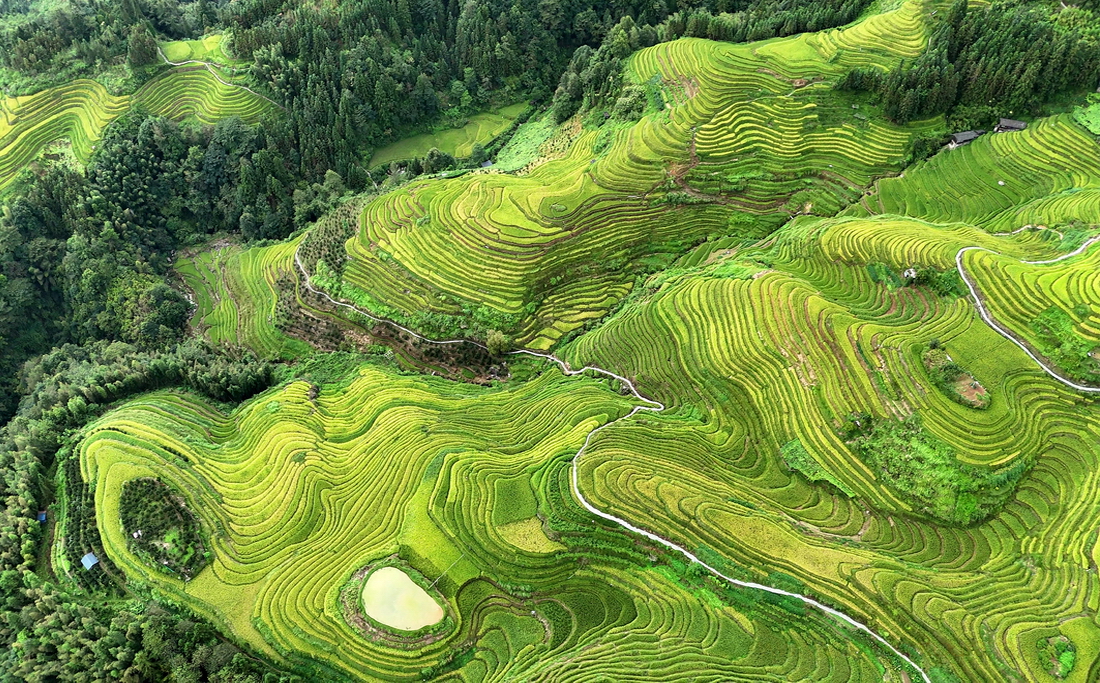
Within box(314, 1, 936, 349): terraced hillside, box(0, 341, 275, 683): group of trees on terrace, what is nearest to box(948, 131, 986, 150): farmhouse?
box(314, 1, 936, 349): terraced hillside

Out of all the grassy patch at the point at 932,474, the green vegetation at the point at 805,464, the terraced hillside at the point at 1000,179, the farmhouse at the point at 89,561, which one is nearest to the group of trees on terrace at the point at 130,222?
the farmhouse at the point at 89,561

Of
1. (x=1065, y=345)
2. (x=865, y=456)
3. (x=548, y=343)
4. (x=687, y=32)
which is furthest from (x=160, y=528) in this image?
(x=687, y=32)

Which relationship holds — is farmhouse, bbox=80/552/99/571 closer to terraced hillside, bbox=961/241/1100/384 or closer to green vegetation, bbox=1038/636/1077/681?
green vegetation, bbox=1038/636/1077/681

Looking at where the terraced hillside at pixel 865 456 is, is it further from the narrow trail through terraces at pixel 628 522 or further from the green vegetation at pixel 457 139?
the green vegetation at pixel 457 139

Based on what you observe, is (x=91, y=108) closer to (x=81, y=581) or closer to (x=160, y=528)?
(x=160, y=528)

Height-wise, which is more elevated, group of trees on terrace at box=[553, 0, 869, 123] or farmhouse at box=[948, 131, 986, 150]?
group of trees on terrace at box=[553, 0, 869, 123]

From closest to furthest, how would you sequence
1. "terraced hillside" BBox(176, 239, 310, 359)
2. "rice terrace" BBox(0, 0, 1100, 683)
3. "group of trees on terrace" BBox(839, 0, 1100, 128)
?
"rice terrace" BBox(0, 0, 1100, 683) → "group of trees on terrace" BBox(839, 0, 1100, 128) → "terraced hillside" BBox(176, 239, 310, 359)
